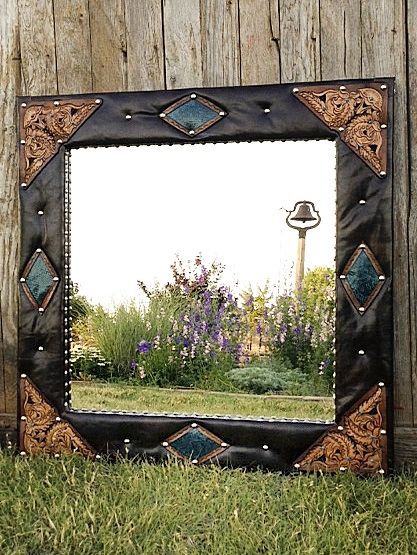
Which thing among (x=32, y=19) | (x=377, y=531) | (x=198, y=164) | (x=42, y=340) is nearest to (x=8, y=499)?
(x=42, y=340)

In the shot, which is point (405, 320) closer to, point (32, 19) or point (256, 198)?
point (256, 198)

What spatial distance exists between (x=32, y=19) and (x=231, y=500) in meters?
2.09

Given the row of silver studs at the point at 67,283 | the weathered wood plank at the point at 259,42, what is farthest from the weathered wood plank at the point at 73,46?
the weathered wood plank at the point at 259,42

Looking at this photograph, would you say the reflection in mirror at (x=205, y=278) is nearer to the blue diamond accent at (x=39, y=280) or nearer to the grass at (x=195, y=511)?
the blue diamond accent at (x=39, y=280)

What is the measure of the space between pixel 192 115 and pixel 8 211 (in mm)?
882

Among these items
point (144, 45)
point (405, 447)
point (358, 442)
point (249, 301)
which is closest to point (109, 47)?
point (144, 45)

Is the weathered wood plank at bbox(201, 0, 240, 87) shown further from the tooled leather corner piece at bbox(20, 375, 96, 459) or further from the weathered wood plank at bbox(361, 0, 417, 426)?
the tooled leather corner piece at bbox(20, 375, 96, 459)

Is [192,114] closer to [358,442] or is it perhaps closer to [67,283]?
[67,283]

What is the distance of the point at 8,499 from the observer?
287cm

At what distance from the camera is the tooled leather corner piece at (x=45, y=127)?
337 centimetres

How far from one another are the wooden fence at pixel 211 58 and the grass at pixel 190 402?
32 centimetres

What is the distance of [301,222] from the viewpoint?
10.7 feet

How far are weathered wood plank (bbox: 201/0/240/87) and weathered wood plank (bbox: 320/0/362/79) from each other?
1.12 ft

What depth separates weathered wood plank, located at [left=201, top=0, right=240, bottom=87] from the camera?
3305 mm
